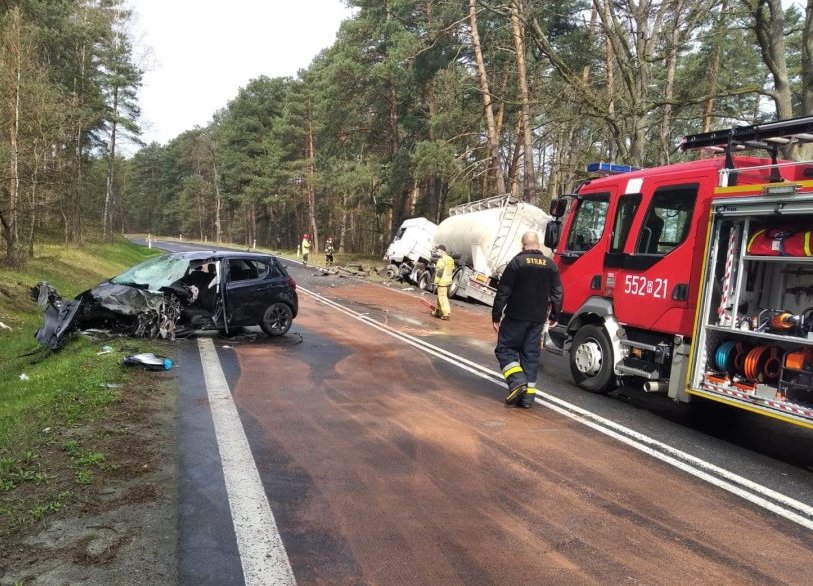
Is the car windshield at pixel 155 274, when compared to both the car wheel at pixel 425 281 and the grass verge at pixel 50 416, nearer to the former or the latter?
the grass verge at pixel 50 416

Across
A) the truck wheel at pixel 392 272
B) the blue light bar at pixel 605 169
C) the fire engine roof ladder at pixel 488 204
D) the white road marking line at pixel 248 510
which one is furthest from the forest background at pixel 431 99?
the white road marking line at pixel 248 510

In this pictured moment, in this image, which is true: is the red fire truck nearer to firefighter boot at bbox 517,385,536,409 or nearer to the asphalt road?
the asphalt road

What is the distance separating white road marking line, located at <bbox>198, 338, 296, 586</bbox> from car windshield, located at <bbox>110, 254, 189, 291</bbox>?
13.8ft

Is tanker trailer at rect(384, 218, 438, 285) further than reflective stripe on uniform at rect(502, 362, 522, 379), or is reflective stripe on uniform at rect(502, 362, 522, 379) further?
tanker trailer at rect(384, 218, 438, 285)

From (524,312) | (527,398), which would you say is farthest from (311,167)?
(527,398)

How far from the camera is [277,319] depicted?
1125 cm

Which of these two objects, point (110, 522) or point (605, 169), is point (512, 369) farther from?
point (110, 522)

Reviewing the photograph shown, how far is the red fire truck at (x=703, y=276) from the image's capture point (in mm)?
5332

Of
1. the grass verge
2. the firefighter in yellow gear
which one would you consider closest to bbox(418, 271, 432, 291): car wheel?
the firefighter in yellow gear

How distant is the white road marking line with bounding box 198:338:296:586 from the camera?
3227 mm

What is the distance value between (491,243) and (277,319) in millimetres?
10016

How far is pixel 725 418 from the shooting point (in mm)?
6852

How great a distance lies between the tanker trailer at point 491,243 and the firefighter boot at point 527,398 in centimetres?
1215

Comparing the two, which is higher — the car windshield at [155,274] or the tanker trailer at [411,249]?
the tanker trailer at [411,249]
